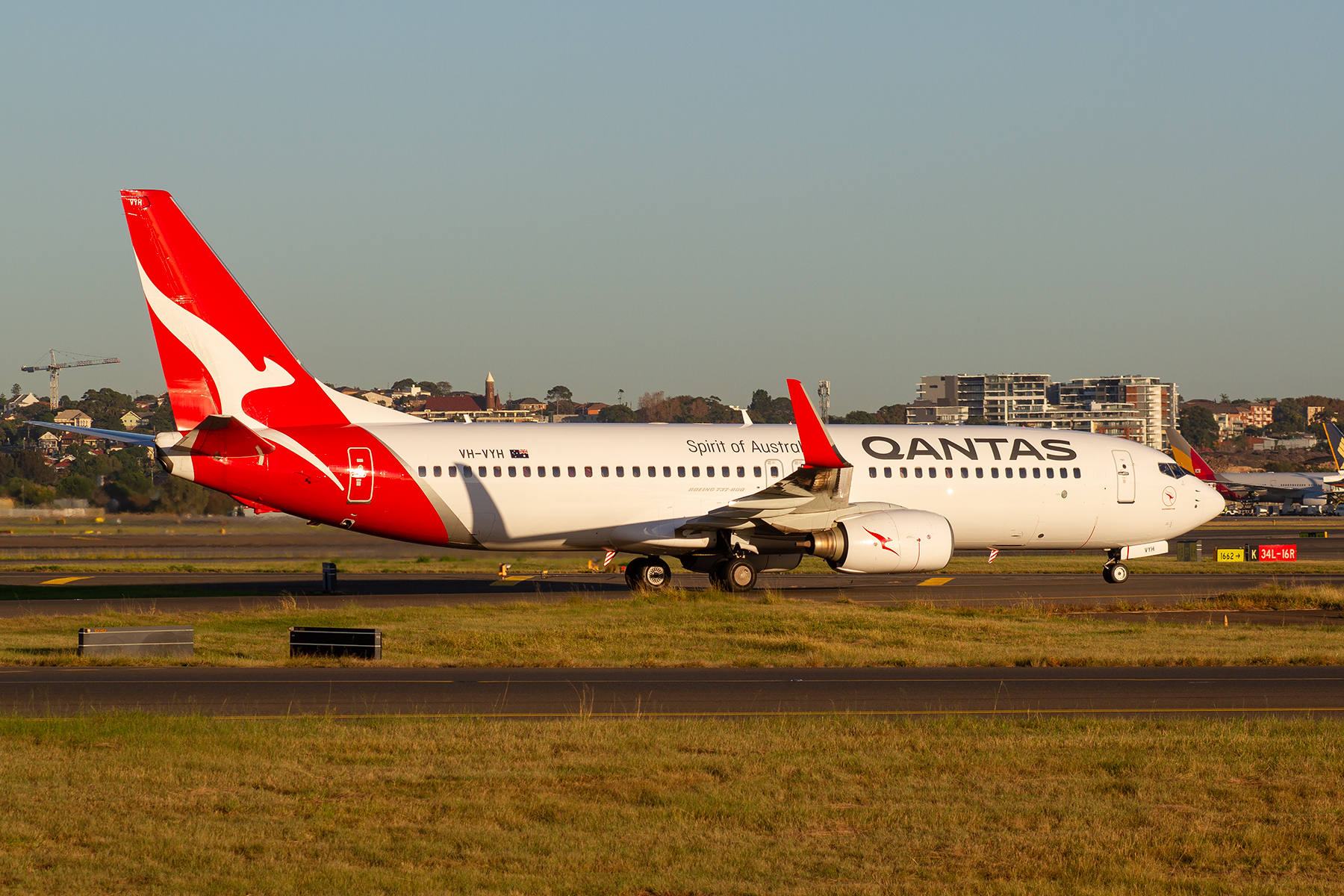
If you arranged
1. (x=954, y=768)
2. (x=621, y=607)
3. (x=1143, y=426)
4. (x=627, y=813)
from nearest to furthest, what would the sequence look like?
(x=627, y=813), (x=954, y=768), (x=621, y=607), (x=1143, y=426)

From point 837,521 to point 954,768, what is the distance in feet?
61.0

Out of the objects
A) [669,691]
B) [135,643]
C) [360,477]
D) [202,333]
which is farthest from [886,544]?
[135,643]

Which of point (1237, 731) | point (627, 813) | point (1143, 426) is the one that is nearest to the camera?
point (627, 813)

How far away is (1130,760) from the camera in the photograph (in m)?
12.1

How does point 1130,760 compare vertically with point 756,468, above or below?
below

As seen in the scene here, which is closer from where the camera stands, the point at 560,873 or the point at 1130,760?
the point at 560,873

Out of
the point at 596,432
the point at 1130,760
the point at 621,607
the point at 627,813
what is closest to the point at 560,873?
the point at 627,813

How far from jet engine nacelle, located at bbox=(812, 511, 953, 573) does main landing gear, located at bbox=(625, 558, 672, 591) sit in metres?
3.84

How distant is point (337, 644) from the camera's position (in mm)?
19906

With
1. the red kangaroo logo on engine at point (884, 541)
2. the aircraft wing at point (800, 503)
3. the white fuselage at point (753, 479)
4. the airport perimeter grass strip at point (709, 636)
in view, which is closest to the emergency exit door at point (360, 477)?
the white fuselage at point (753, 479)

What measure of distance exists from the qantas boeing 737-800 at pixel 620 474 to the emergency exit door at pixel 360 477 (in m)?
0.04

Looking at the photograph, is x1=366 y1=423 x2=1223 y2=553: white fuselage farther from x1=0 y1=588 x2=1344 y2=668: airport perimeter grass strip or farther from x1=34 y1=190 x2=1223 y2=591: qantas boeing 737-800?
x1=0 y1=588 x2=1344 y2=668: airport perimeter grass strip

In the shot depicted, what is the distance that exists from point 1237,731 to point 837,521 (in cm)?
1695

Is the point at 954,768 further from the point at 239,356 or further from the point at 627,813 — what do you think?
the point at 239,356
